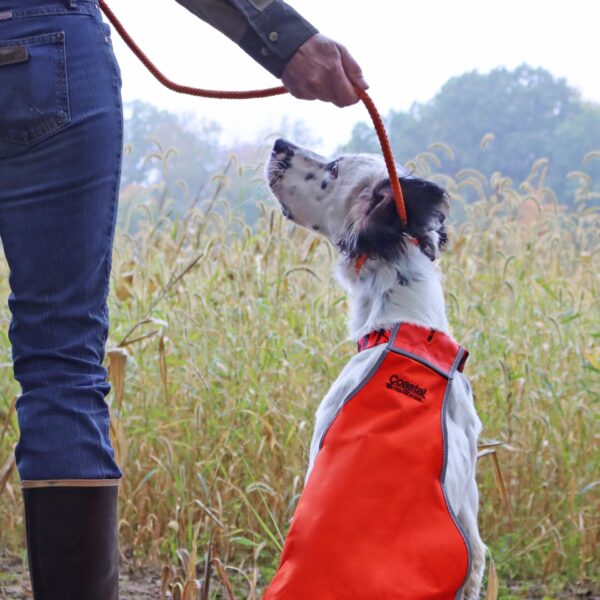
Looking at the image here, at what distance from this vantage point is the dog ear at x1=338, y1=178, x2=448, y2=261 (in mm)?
2320

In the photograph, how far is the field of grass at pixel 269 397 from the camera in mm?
3303

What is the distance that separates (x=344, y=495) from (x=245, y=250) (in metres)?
2.29

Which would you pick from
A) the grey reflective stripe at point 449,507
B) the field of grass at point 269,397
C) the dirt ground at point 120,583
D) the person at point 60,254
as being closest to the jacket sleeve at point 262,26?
the person at point 60,254

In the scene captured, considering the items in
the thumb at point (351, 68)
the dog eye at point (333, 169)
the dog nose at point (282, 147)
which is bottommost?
the dog eye at point (333, 169)

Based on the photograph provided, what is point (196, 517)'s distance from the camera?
3.44 metres

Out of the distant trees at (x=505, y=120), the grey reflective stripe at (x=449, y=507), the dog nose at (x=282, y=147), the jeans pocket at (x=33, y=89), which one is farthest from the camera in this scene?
the distant trees at (x=505, y=120)

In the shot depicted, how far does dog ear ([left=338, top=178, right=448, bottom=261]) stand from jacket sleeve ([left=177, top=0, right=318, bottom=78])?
0.54m

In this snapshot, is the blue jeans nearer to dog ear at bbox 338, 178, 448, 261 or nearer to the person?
the person

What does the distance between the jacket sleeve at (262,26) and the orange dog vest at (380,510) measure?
67 cm

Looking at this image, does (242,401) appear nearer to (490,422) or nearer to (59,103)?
(490,422)

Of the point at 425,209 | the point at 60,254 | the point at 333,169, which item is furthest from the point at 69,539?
the point at 333,169

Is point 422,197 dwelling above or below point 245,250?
above

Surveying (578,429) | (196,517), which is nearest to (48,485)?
(196,517)

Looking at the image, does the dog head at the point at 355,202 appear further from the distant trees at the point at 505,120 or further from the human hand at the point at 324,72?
the distant trees at the point at 505,120
